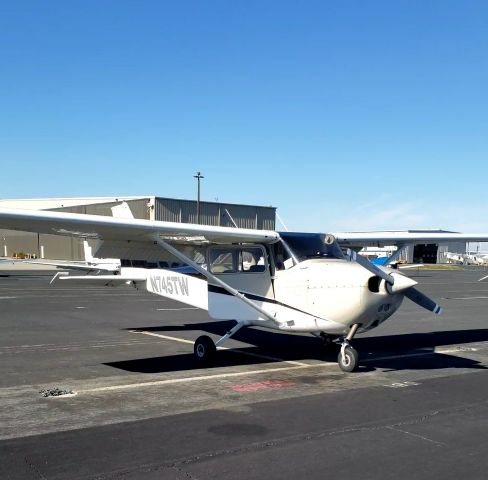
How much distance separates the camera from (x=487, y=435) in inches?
220

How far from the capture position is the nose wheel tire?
8.78m

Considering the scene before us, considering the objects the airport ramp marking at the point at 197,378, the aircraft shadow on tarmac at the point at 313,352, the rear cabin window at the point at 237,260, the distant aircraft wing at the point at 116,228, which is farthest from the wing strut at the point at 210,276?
the aircraft shadow on tarmac at the point at 313,352

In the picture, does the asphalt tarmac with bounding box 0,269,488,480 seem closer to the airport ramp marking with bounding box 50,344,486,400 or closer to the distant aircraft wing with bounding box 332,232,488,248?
the airport ramp marking with bounding box 50,344,486,400

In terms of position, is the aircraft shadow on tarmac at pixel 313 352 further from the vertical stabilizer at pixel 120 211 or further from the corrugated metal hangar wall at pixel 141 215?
the corrugated metal hangar wall at pixel 141 215

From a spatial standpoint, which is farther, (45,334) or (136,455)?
(45,334)

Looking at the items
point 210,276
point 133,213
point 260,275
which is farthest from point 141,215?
point 260,275

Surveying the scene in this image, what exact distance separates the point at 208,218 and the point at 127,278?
47.7 m

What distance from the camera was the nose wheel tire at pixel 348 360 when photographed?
8781 mm

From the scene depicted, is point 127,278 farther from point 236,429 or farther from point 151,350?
point 236,429

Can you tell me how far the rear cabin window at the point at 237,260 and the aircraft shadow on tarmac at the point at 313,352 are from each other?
1621mm

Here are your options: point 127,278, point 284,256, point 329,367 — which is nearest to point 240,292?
point 284,256

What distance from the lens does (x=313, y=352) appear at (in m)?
10.9

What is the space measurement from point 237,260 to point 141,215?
A: 154 ft

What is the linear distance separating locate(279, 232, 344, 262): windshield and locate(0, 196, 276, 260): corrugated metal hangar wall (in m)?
42.2
